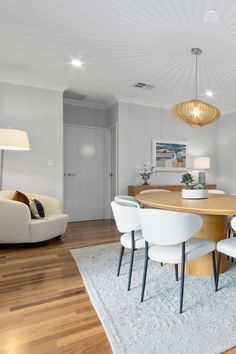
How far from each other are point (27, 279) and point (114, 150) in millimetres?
3428

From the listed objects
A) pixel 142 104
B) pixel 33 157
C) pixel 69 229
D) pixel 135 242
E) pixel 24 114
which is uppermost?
pixel 142 104

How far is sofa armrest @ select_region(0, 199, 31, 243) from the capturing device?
3012 mm

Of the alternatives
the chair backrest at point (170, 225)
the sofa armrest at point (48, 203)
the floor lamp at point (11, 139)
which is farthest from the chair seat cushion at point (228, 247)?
the floor lamp at point (11, 139)

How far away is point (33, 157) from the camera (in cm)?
403

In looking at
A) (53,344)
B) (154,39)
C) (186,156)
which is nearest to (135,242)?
(53,344)

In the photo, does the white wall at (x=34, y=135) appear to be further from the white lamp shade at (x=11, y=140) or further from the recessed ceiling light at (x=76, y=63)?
the recessed ceiling light at (x=76, y=63)

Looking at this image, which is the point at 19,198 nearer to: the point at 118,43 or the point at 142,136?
the point at 118,43

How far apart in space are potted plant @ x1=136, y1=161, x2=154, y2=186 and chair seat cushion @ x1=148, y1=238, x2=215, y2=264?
9.72 ft

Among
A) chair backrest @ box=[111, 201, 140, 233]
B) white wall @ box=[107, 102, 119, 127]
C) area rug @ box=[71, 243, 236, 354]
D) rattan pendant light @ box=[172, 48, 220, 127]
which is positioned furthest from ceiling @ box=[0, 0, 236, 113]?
area rug @ box=[71, 243, 236, 354]

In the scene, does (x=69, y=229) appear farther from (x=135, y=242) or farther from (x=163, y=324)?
(x=163, y=324)

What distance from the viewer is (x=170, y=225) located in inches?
62.3

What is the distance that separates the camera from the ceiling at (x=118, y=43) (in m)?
2.17

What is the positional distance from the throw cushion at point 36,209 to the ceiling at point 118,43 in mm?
2110

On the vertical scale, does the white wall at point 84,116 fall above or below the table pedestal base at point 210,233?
above
